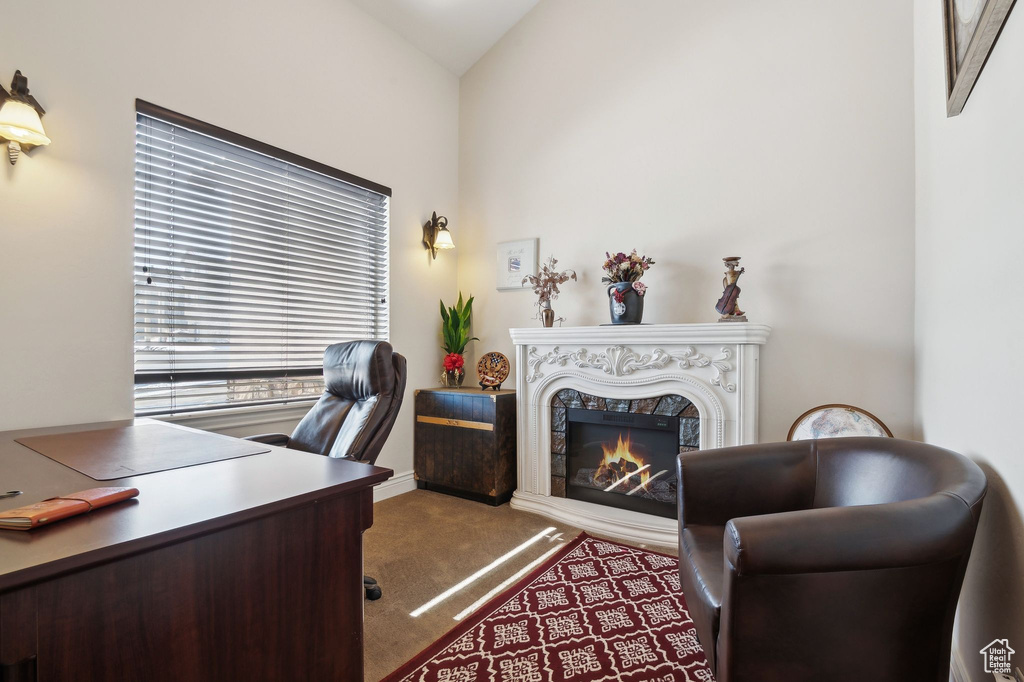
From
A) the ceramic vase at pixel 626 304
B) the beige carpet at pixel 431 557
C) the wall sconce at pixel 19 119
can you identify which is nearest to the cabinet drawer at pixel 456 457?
the beige carpet at pixel 431 557

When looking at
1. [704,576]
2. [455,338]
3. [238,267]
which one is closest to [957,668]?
[704,576]

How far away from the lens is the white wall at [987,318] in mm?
977

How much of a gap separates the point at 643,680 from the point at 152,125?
312cm

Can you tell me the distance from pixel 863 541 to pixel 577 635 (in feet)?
3.71

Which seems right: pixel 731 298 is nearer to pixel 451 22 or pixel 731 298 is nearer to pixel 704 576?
pixel 704 576

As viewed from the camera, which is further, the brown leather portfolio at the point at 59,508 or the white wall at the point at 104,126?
the white wall at the point at 104,126

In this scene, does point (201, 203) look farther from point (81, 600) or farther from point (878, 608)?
point (878, 608)

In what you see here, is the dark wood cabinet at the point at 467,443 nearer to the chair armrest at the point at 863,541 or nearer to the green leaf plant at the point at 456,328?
the green leaf plant at the point at 456,328

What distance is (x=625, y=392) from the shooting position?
9.07ft

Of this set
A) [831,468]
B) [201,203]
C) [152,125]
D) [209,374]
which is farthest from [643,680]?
[152,125]

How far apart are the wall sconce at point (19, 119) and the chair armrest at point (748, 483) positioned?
8.85ft

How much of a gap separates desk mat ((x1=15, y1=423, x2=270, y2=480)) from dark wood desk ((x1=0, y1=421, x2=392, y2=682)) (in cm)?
6

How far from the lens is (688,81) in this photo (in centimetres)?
297

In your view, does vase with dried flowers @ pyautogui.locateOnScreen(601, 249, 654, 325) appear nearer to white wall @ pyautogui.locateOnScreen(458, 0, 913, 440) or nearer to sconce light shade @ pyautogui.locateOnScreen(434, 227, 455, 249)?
white wall @ pyautogui.locateOnScreen(458, 0, 913, 440)
